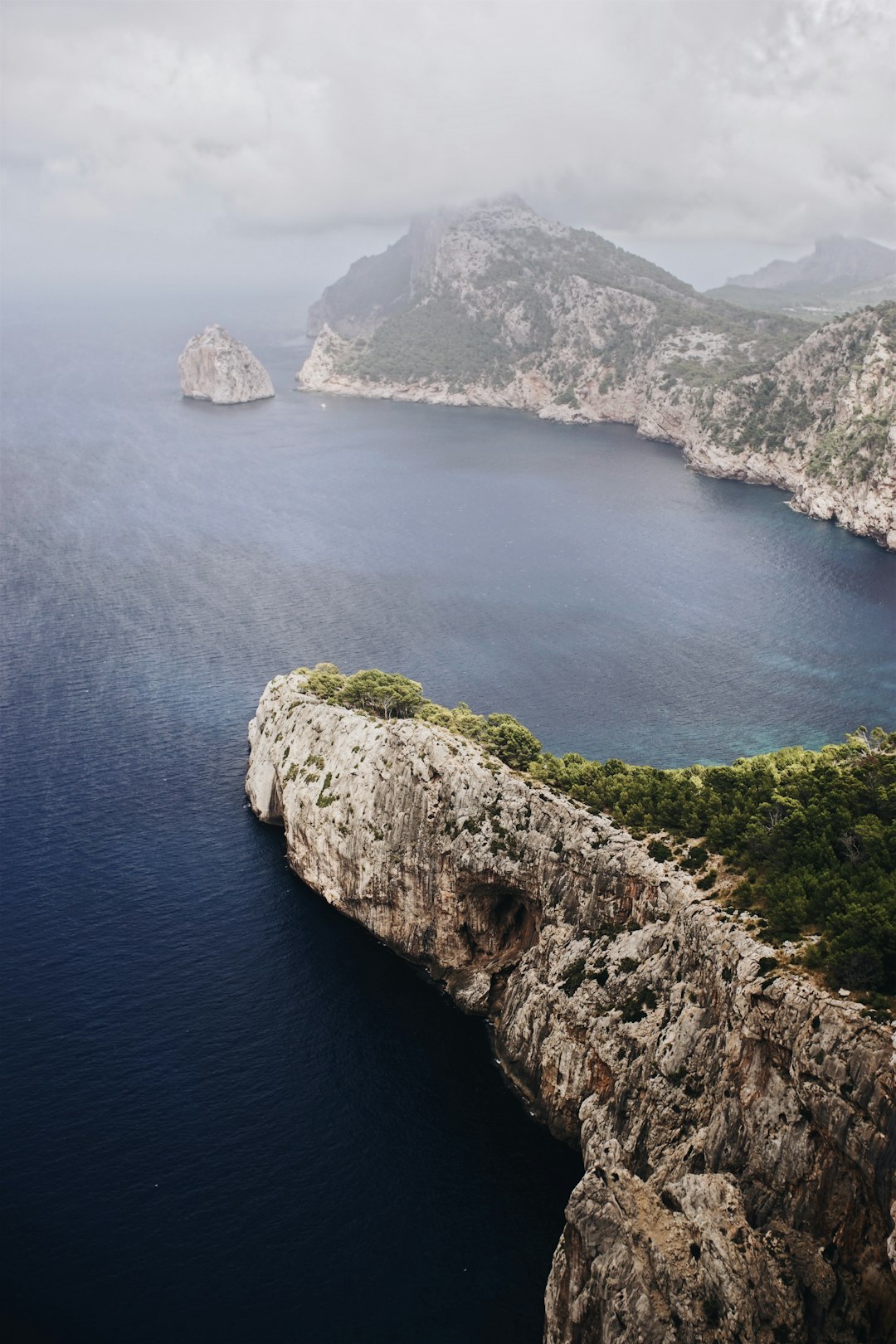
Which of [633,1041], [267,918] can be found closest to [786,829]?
[633,1041]

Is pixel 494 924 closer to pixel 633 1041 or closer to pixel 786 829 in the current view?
pixel 633 1041

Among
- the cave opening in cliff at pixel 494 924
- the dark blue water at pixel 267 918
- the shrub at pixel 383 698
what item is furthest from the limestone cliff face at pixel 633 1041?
the shrub at pixel 383 698

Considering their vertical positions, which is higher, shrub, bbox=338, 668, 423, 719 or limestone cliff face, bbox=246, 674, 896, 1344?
shrub, bbox=338, 668, 423, 719

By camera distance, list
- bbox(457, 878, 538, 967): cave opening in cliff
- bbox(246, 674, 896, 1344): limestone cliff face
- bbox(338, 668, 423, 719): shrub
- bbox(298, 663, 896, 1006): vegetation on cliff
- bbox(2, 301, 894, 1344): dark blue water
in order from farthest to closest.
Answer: bbox(338, 668, 423, 719): shrub, bbox(457, 878, 538, 967): cave opening in cliff, bbox(2, 301, 894, 1344): dark blue water, bbox(298, 663, 896, 1006): vegetation on cliff, bbox(246, 674, 896, 1344): limestone cliff face

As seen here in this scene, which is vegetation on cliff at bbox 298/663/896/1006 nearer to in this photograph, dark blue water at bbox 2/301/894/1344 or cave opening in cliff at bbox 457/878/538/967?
cave opening in cliff at bbox 457/878/538/967

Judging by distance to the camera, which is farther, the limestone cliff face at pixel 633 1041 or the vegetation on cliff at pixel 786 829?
the vegetation on cliff at pixel 786 829

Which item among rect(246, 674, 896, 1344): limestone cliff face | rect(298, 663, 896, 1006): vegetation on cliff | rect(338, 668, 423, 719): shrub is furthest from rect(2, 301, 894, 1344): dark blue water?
rect(298, 663, 896, 1006): vegetation on cliff

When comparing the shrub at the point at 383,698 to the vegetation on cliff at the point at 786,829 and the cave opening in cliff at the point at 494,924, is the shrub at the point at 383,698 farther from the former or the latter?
the cave opening in cliff at the point at 494,924
